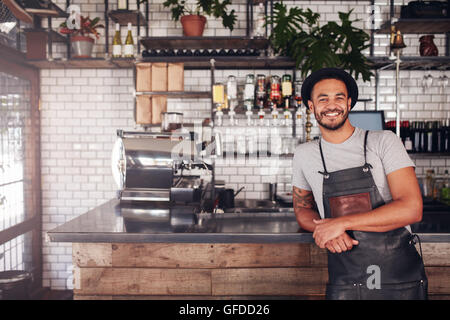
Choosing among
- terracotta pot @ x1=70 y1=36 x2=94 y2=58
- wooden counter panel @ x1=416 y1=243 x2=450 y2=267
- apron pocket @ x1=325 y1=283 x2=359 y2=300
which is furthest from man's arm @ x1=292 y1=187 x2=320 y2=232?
terracotta pot @ x1=70 y1=36 x2=94 y2=58

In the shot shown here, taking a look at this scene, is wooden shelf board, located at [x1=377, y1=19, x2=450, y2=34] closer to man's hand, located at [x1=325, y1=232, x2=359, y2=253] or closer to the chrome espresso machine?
the chrome espresso machine

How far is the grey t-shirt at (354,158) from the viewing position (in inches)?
70.6

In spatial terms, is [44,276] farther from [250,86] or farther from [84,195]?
[250,86]

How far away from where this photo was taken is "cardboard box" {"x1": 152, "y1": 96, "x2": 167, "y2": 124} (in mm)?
3963

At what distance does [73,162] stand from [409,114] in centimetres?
380

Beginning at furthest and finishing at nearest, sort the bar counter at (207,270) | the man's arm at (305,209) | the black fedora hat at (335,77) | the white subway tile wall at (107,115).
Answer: the white subway tile wall at (107,115)
the bar counter at (207,270)
the man's arm at (305,209)
the black fedora hat at (335,77)

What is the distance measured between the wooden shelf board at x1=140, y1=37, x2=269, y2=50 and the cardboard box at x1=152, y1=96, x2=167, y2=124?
558mm

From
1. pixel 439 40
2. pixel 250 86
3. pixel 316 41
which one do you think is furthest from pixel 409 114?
pixel 250 86

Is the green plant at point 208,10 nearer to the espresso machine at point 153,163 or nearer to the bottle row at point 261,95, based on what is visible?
the bottle row at point 261,95

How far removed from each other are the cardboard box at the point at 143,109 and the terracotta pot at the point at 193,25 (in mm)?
765

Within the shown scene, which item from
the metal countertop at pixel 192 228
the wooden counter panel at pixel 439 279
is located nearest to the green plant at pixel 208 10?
the metal countertop at pixel 192 228

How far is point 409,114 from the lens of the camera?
4422mm

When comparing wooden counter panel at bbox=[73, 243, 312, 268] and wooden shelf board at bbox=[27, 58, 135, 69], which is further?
wooden shelf board at bbox=[27, 58, 135, 69]

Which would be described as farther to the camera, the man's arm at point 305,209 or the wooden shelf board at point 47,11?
the wooden shelf board at point 47,11
